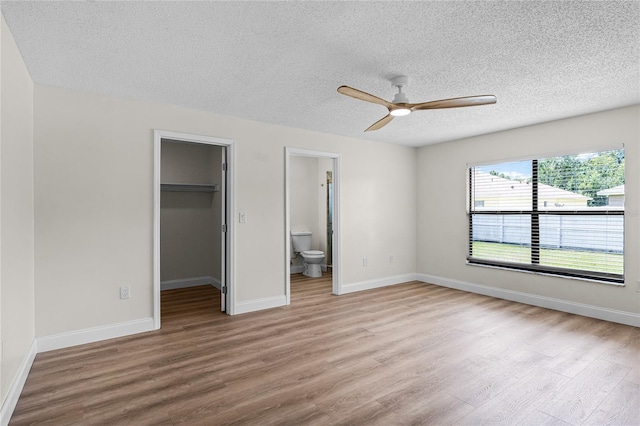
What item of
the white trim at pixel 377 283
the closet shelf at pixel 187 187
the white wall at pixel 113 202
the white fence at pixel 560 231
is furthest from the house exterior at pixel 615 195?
the closet shelf at pixel 187 187

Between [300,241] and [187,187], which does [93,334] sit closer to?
[187,187]

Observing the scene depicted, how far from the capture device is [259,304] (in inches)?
168

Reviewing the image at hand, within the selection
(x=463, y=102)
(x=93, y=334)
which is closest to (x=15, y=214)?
(x=93, y=334)

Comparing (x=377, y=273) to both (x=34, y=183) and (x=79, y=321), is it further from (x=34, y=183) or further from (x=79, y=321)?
(x=34, y=183)

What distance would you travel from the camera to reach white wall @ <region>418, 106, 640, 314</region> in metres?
3.68

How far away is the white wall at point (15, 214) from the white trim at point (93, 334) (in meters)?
0.19

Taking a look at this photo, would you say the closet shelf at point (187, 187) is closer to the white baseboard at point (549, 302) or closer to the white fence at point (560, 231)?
the white baseboard at point (549, 302)

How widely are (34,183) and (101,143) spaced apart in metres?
0.65

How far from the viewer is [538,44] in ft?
7.63

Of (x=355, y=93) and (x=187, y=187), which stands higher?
(x=355, y=93)

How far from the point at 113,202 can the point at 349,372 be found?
8.98ft

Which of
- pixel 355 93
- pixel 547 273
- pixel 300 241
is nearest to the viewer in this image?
pixel 355 93

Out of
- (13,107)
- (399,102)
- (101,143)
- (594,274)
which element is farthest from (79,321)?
(594,274)

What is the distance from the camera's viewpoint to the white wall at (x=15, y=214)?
2.04 metres
